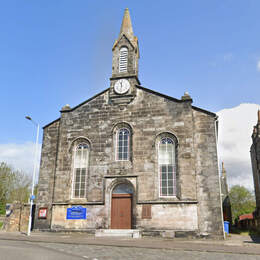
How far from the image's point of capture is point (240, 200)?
2485 inches

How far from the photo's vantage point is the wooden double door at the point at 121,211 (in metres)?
20.2

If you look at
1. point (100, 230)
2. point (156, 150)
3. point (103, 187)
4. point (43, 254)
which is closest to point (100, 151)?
point (103, 187)

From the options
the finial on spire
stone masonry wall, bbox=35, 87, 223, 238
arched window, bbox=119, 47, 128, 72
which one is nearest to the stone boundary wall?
stone masonry wall, bbox=35, 87, 223, 238

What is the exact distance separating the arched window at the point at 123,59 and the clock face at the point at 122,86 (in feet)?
3.74

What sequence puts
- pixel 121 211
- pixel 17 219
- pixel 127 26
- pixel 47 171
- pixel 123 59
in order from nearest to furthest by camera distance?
1. pixel 121 211
2. pixel 47 171
3. pixel 17 219
4. pixel 123 59
5. pixel 127 26

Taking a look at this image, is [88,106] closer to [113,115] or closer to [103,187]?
[113,115]

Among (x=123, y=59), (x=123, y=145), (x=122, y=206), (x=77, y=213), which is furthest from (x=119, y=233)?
(x=123, y=59)

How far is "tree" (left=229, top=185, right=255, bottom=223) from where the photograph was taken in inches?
2423

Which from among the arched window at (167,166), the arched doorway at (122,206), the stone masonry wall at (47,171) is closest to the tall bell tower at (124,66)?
the arched window at (167,166)

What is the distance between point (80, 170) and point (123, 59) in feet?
31.4

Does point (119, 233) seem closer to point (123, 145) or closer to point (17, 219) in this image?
point (123, 145)

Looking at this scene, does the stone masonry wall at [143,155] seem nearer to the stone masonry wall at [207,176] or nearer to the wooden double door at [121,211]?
the stone masonry wall at [207,176]

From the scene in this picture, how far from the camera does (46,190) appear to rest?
22.3 metres

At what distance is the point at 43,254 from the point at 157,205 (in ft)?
33.2
